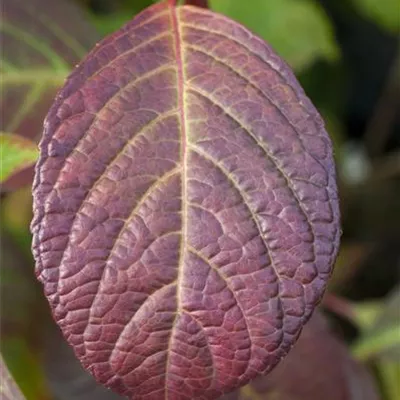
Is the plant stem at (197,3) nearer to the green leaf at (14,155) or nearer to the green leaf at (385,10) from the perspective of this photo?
the green leaf at (14,155)

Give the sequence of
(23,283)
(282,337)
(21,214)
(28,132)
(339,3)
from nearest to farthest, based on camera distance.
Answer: (282,337), (28,132), (23,283), (21,214), (339,3)

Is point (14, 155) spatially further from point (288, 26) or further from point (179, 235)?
point (288, 26)

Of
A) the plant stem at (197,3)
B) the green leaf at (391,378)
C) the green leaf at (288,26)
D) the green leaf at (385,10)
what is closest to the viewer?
the plant stem at (197,3)

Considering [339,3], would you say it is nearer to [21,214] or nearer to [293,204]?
[21,214]

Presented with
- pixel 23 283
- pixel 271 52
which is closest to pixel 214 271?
pixel 271 52

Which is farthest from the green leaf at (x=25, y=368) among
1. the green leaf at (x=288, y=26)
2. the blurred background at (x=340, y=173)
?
the green leaf at (x=288, y=26)

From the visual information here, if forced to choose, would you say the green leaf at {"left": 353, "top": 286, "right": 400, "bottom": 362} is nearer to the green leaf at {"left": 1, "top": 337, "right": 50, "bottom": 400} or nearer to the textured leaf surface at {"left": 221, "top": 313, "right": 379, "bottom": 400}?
the textured leaf surface at {"left": 221, "top": 313, "right": 379, "bottom": 400}
